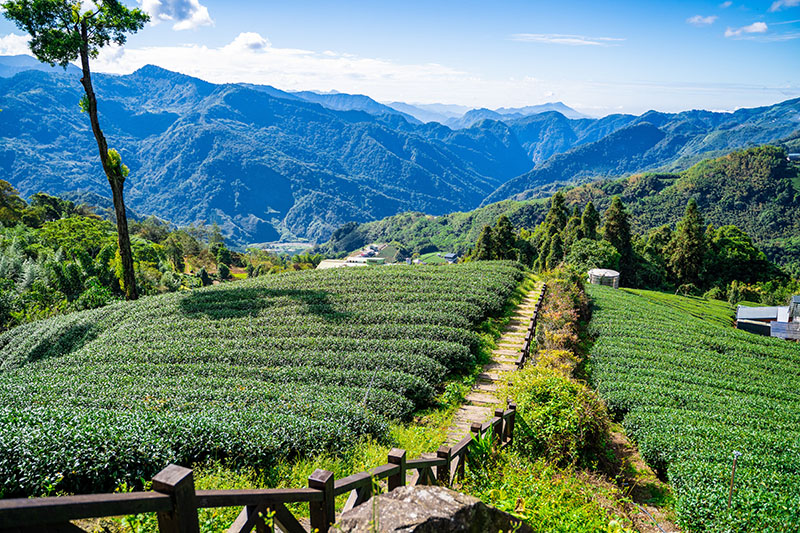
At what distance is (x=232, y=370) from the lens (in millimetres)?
11055

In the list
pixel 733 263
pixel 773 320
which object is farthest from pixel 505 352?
pixel 733 263

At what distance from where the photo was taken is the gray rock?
119 inches

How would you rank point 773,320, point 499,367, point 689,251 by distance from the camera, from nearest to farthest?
point 499,367
point 773,320
point 689,251

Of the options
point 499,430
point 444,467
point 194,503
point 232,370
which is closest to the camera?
point 194,503

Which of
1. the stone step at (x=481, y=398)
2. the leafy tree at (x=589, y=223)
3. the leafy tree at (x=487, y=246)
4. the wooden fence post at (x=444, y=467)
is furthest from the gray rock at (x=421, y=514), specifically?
the leafy tree at (x=589, y=223)

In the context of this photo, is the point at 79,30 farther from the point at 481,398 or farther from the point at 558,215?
the point at 558,215

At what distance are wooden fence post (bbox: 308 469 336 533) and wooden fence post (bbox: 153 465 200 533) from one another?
102 centimetres

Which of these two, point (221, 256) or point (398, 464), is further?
point (221, 256)

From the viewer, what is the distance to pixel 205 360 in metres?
12.0

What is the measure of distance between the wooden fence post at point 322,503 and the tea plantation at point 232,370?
9.13 ft

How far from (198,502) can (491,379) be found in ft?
32.8

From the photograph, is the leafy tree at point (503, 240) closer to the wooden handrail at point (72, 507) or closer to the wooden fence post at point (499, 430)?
the wooden fence post at point (499, 430)

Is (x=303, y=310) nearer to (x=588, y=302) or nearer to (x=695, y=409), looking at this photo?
(x=695, y=409)

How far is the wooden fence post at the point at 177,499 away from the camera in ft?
8.12
